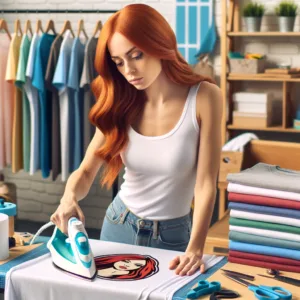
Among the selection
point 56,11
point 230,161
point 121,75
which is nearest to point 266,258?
point 121,75

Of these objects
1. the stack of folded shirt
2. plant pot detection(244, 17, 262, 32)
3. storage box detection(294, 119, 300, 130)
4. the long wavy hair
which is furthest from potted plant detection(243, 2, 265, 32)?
the stack of folded shirt

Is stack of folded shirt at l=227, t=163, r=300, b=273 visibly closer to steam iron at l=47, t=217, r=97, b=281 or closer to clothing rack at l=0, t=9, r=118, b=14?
steam iron at l=47, t=217, r=97, b=281

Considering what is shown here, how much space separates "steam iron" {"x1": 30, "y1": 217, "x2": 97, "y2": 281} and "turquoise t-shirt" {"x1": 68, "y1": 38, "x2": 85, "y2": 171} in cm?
265

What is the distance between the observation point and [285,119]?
4.80 meters

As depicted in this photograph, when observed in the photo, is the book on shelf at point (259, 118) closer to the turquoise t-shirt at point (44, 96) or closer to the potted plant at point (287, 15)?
the potted plant at point (287, 15)

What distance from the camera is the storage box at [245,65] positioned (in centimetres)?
480

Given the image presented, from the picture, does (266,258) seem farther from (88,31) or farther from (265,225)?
(88,31)

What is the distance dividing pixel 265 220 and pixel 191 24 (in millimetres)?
3222

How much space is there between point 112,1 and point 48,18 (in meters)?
0.55

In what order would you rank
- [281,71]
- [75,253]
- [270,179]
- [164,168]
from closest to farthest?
[75,253] → [270,179] → [164,168] → [281,71]

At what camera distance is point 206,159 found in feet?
7.17

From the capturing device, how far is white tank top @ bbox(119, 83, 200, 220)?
2217 millimetres

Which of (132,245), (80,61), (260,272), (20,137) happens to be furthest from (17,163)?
(260,272)

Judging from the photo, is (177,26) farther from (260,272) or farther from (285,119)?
(260,272)
